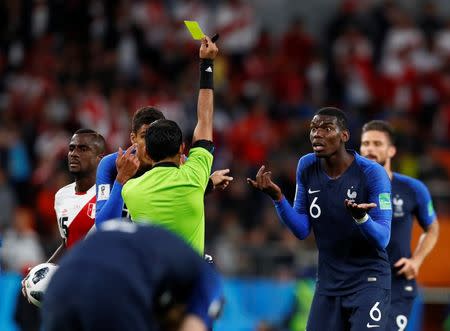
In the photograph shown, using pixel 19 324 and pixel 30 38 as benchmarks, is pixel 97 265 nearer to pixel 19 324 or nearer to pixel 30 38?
pixel 19 324

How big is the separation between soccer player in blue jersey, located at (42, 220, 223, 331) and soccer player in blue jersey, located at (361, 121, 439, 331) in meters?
4.47

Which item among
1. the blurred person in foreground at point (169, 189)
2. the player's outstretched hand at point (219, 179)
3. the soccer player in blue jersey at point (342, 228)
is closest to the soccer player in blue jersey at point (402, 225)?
the soccer player in blue jersey at point (342, 228)

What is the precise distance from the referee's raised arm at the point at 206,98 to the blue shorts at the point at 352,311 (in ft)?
5.74

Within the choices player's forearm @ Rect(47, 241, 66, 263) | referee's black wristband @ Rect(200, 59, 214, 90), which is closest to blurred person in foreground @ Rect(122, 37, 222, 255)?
referee's black wristband @ Rect(200, 59, 214, 90)

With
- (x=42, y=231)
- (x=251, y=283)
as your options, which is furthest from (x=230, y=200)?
(x=42, y=231)

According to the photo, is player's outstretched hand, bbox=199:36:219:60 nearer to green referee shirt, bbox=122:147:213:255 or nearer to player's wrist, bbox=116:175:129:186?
green referee shirt, bbox=122:147:213:255

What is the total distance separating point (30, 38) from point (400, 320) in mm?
11000

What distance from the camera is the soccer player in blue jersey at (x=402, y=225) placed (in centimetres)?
857

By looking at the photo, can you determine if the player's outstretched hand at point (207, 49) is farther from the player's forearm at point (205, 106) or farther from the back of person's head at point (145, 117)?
the back of person's head at point (145, 117)

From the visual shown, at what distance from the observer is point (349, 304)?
7.62 m

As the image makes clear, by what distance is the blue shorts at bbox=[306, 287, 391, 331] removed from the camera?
7484 millimetres

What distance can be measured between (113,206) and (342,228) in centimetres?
197

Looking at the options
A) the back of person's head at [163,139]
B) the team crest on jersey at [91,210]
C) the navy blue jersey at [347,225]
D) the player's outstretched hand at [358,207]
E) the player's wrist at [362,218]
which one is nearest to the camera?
the back of person's head at [163,139]

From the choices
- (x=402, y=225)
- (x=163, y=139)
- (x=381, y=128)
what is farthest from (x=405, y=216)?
(x=163, y=139)
